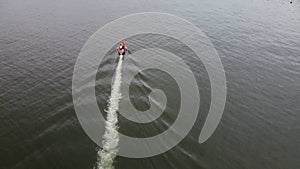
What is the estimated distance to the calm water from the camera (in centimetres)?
1622

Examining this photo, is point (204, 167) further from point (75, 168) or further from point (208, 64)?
point (208, 64)

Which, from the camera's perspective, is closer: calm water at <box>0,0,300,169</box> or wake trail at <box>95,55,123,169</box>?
wake trail at <box>95,55,123,169</box>

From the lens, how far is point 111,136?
17.7 metres

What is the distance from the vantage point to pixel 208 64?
92.6ft

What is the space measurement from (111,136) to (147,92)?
259 inches

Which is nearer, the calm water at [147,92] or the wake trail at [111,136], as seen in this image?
the wake trail at [111,136]

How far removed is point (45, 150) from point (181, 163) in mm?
9532

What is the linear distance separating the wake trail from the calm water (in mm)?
597

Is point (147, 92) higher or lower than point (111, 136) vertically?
higher

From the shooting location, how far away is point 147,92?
22.7 m

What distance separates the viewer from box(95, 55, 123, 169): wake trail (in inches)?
613

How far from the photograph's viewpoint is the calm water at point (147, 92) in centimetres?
1622

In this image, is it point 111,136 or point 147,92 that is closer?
point 111,136

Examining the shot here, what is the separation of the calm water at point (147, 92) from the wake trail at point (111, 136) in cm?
60
